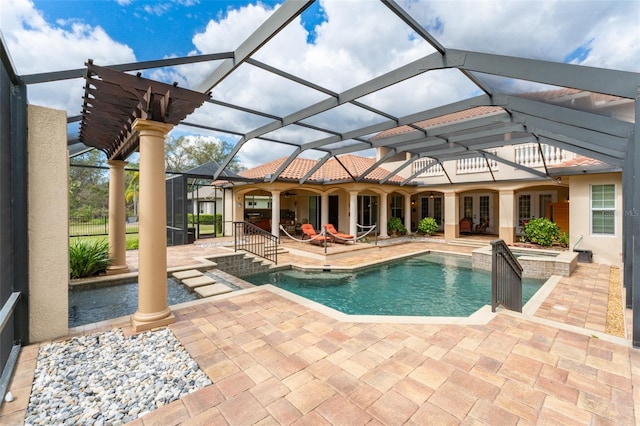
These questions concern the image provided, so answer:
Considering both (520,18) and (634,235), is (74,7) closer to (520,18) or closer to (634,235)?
(520,18)

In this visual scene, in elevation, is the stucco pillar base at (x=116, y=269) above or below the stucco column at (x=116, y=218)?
below

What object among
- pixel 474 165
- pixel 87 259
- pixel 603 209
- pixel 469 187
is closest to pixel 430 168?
pixel 474 165

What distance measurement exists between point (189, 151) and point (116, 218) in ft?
89.5

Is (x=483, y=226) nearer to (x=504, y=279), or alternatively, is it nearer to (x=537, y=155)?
(x=537, y=155)

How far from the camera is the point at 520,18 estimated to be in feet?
9.94

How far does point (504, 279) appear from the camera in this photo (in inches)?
197

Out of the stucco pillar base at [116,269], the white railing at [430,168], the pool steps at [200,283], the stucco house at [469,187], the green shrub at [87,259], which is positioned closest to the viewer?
the pool steps at [200,283]

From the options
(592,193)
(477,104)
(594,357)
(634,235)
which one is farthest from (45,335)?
(592,193)

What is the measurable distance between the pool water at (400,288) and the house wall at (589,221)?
3.63m

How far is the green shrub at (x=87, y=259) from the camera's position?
248 inches

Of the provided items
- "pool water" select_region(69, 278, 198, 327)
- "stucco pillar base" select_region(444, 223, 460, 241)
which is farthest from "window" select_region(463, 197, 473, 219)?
"pool water" select_region(69, 278, 198, 327)

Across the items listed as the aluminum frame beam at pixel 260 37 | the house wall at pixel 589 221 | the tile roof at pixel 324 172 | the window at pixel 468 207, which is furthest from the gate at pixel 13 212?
the window at pixel 468 207

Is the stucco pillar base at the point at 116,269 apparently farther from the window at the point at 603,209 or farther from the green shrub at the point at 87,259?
the window at the point at 603,209

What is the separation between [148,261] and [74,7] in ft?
12.6
